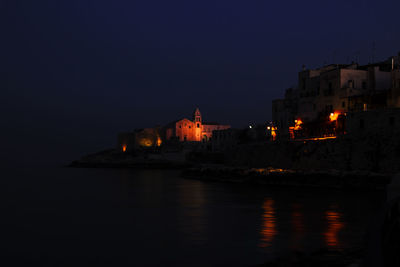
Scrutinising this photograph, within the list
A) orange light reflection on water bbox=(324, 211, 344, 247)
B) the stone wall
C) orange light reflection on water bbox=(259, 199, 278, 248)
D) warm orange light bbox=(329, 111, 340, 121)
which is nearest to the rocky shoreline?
the stone wall

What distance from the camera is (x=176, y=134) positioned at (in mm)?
82062

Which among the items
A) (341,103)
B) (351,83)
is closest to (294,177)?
(341,103)

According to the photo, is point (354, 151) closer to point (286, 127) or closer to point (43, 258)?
point (286, 127)

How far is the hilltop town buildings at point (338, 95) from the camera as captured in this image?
35.6m

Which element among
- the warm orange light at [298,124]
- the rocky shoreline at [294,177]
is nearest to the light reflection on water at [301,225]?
the rocky shoreline at [294,177]

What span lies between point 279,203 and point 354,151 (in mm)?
11850

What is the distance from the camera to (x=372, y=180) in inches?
1062

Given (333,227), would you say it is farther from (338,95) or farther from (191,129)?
(191,129)

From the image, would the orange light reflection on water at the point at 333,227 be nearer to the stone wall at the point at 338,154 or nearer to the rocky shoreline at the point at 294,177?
the rocky shoreline at the point at 294,177

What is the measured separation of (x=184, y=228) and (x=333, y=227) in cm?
564

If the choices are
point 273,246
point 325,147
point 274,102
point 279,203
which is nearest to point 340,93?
point 325,147

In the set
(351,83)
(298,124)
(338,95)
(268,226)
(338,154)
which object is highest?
(351,83)

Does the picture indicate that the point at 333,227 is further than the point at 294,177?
No

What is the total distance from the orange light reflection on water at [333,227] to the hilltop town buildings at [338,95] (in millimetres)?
15994
